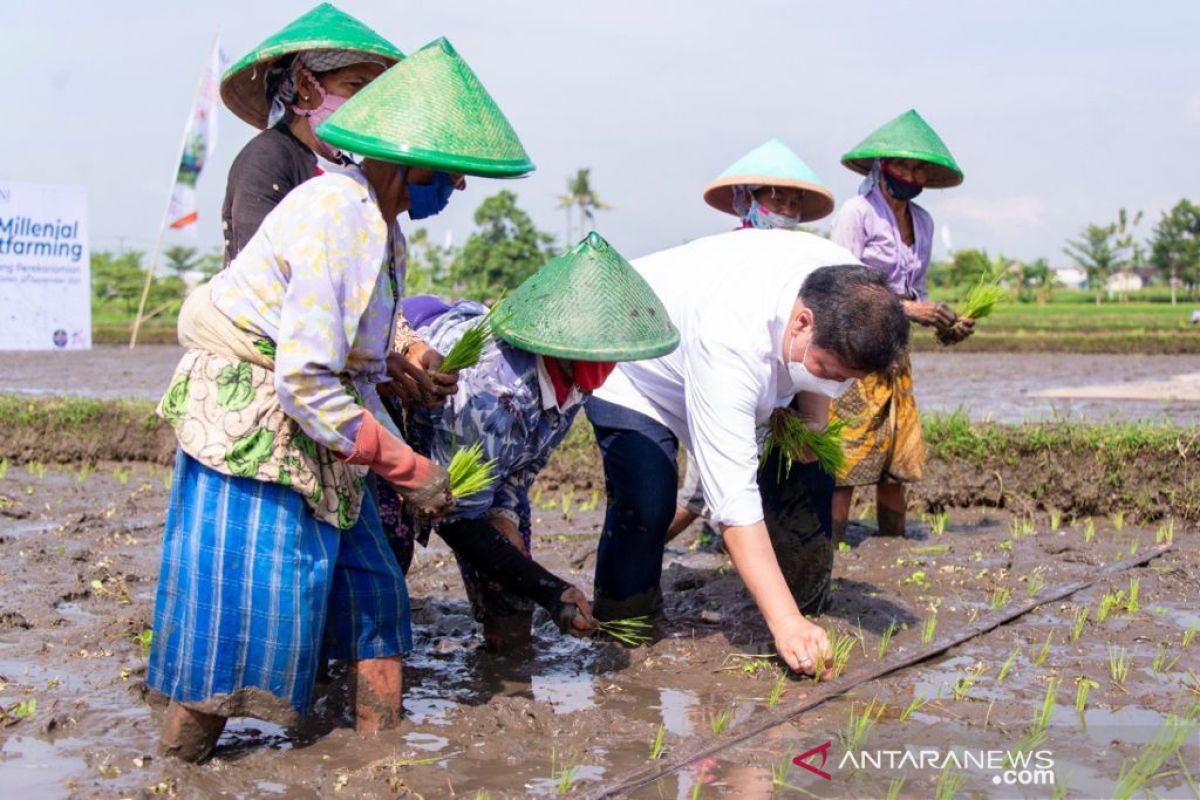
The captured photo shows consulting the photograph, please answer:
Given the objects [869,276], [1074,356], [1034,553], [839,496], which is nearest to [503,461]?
[869,276]

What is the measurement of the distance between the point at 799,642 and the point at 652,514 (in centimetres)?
85

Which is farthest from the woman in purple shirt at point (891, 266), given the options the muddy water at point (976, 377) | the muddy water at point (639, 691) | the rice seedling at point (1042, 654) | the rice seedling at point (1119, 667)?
Answer: the muddy water at point (976, 377)

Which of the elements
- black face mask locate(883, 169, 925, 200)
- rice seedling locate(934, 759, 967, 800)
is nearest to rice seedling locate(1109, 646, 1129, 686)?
rice seedling locate(934, 759, 967, 800)

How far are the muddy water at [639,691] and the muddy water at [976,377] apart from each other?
233 inches

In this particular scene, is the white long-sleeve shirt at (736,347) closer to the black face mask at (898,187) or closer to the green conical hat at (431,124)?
the green conical hat at (431,124)

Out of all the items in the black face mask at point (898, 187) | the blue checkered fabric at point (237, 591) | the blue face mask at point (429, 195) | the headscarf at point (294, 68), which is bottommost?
the blue checkered fabric at point (237, 591)

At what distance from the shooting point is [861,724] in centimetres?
343

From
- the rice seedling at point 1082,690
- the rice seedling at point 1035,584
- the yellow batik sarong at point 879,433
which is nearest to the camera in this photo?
the rice seedling at point 1082,690

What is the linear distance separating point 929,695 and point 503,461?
1.38 meters

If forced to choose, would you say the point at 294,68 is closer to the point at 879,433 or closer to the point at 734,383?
the point at 734,383

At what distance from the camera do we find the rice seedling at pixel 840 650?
3.90 m

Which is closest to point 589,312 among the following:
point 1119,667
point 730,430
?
point 730,430

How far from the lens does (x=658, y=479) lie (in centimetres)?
419

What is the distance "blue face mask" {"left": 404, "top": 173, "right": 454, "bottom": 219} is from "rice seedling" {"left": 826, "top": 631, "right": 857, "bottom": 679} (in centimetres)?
162
